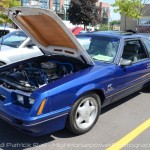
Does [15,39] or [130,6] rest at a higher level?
[130,6]

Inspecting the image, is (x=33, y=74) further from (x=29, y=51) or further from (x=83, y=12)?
(x=83, y=12)

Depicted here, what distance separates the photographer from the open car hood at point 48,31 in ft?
12.3

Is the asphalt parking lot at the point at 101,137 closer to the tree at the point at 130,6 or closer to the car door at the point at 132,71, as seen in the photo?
the car door at the point at 132,71

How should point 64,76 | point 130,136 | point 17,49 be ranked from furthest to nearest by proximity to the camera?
point 17,49, point 130,136, point 64,76

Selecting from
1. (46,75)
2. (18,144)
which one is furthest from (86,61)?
(18,144)

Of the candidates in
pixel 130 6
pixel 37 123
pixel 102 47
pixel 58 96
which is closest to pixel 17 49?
pixel 102 47

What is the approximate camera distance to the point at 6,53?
6949mm

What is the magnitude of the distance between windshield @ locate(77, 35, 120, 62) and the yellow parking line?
123cm

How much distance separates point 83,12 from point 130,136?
40.6 metres

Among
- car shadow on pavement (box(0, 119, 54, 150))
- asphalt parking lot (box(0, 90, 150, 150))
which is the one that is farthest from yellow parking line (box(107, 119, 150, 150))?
car shadow on pavement (box(0, 119, 54, 150))

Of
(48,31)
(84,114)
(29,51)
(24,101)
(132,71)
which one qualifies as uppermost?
(48,31)

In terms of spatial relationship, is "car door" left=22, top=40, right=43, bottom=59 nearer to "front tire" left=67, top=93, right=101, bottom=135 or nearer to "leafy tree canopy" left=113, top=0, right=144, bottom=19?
"front tire" left=67, top=93, right=101, bottom=135

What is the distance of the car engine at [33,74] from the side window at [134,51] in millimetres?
1246

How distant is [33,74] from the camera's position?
13.3 ft
